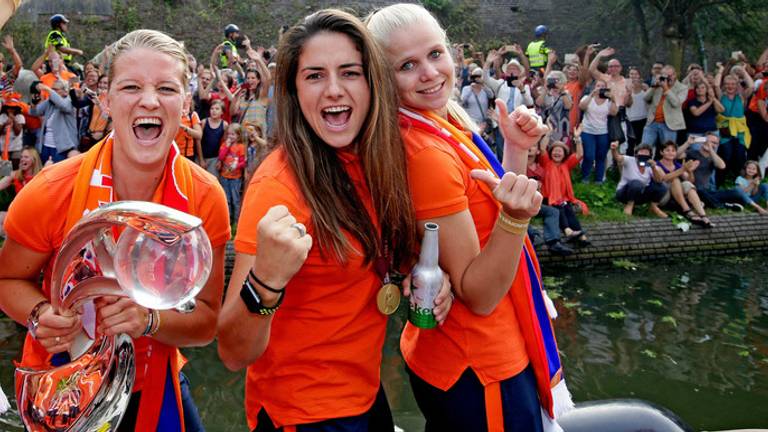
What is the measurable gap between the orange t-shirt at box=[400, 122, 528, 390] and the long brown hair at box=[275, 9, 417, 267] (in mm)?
58

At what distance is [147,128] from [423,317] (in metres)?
1.01

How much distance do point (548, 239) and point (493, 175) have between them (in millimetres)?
→ 7568

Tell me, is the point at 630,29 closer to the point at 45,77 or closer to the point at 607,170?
the point at 607,170

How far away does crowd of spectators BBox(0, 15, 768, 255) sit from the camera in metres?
8.84

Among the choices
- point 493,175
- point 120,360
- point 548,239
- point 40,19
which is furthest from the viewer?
point 40,19

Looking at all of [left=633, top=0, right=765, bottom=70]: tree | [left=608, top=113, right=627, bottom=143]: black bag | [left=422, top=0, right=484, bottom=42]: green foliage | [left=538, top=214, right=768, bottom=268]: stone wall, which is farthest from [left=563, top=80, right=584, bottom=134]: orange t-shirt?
[left=422, top=0, right=484, bottom=42]: green foliage

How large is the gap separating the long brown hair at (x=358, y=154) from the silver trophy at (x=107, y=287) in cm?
45

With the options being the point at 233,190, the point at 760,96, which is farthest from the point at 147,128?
the point at 760,96

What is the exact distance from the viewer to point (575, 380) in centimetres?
610

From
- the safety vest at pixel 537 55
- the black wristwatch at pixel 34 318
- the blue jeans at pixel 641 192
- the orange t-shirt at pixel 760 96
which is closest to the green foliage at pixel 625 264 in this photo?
the blue jeans at pixel 641 192

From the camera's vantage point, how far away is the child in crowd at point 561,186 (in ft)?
31.0

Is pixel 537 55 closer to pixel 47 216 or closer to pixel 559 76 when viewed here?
pixel 559 76

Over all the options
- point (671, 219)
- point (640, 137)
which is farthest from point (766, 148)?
point (671, 219)

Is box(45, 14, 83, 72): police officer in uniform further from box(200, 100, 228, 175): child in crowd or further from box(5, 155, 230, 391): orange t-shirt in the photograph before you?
box(5, 155, 230, 391): orange t-shirt
